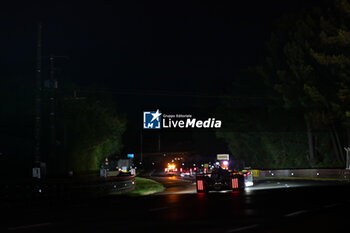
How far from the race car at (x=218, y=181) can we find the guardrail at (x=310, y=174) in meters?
23.2

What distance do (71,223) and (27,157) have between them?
35419mm

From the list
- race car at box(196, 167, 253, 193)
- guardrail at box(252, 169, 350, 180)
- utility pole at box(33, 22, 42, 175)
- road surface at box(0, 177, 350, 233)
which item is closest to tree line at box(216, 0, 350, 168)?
guardrail at box(252, 169, 350, 180)

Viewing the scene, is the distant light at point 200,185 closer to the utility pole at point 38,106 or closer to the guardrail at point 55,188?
the guardrail at point 55,188

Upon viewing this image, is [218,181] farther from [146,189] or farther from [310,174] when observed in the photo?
[310,174]

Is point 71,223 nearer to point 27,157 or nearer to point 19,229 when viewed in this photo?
point 19,229

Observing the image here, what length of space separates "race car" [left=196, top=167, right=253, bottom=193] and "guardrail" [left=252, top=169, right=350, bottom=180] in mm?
23213

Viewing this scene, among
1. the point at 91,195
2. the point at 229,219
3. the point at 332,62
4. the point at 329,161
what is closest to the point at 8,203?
the point at 91,195

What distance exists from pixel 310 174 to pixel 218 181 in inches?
1330

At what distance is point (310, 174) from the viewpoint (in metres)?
62.3

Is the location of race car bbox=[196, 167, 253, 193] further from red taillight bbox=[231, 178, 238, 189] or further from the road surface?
the road surface

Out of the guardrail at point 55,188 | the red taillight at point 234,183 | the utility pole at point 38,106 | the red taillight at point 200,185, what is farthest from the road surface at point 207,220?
the red taillight at point 234,183

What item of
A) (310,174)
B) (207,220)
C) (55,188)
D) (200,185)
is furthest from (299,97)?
(207,220)

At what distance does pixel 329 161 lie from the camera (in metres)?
68.2

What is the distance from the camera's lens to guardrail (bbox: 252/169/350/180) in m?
53.6
